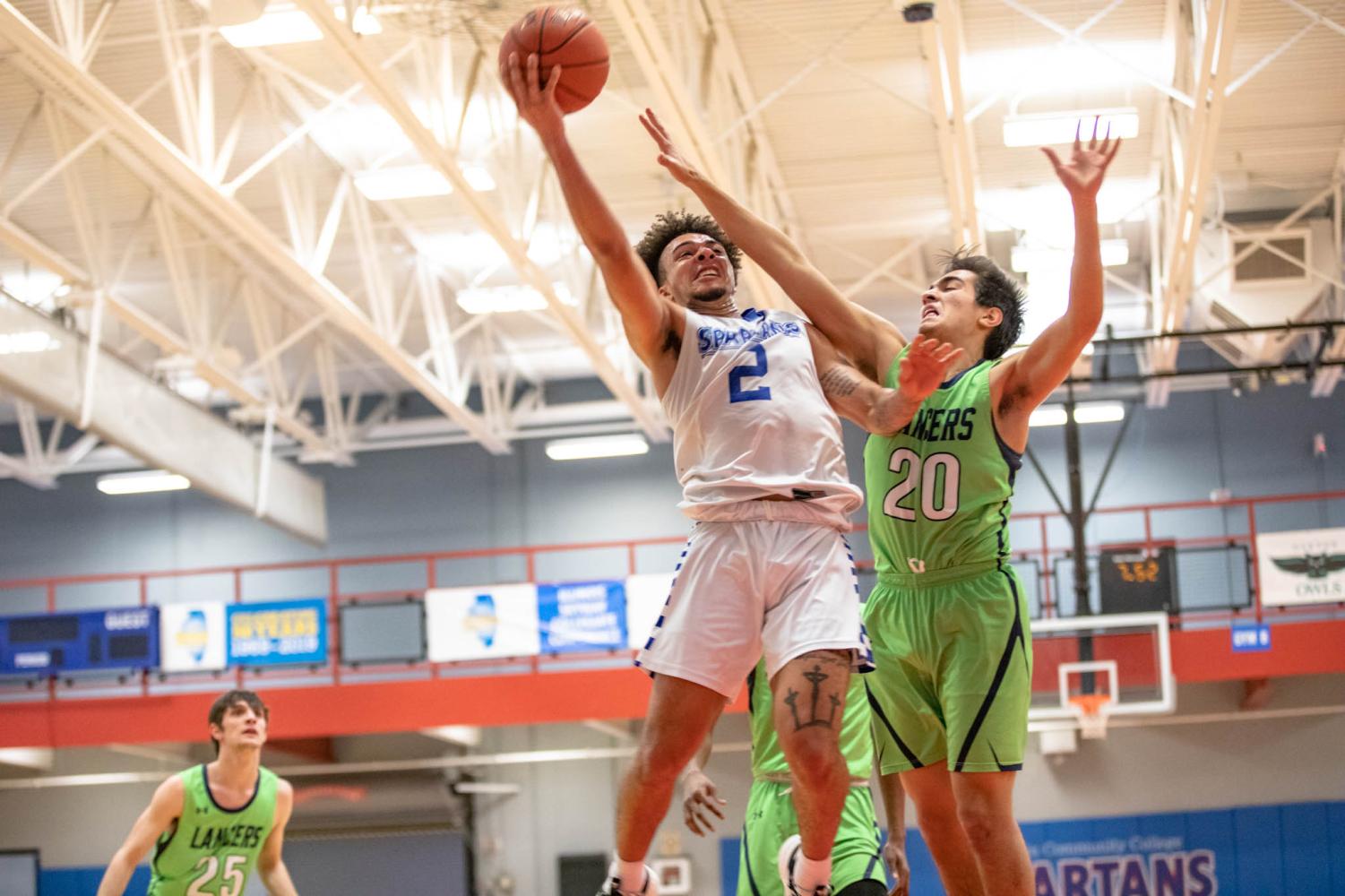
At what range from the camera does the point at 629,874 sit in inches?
178

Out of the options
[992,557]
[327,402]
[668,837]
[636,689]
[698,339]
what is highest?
[327,402]

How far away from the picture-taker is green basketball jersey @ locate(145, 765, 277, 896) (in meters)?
8.34

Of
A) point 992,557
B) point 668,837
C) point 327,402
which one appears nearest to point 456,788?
point 668,837

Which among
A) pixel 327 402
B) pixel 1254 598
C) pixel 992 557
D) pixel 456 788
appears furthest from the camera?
pixel 327 402

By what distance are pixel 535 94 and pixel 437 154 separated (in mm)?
8682

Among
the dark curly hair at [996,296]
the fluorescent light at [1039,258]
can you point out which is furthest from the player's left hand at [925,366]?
the fluorescent light at [1039,258]

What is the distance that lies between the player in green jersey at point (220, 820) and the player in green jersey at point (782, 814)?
3.50 meters

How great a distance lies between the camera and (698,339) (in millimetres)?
4688

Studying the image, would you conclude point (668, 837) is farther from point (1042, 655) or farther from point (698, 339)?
point (698, 339)

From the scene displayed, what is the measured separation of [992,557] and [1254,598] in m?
13.8

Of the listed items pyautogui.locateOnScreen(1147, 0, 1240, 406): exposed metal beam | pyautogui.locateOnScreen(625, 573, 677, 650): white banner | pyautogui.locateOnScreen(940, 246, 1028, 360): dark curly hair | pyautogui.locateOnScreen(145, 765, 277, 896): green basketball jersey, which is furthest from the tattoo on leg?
pyautogui.locateOnScreen(625, 573, 677, 650): white banner

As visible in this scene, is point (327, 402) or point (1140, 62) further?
point (327, 402)

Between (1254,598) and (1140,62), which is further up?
(1140,62)

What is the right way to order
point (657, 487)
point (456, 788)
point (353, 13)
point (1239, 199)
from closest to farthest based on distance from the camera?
point (353, 13) < point (1239, 199) < point (456, 788) < point (657, 487)
